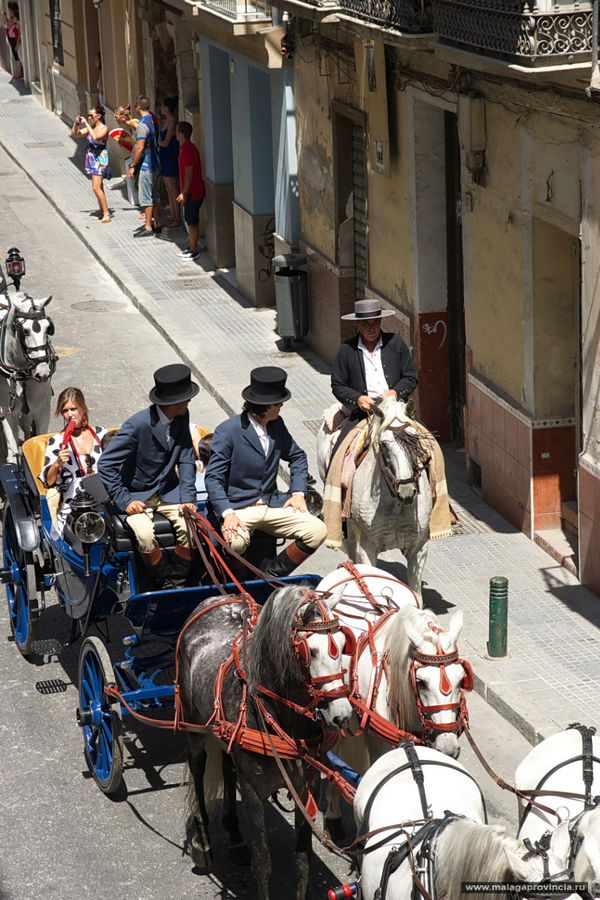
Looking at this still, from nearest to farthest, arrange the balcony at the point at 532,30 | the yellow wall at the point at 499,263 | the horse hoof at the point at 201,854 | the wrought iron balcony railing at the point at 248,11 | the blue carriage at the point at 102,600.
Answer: the horse hoof at the point at 201,854 → the blue carriage at the point at 102,600 → the balcony at the point at 532,30 → the yellow wall at the point at 499,263 → the wrought iron balcony railing at the point at 248,11

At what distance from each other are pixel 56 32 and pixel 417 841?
34522 mm

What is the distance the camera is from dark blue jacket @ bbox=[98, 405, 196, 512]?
29.8ft

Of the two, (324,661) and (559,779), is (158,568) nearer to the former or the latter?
(324,661)

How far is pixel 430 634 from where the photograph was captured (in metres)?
6.71

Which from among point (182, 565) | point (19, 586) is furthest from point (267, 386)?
point (19, 586)

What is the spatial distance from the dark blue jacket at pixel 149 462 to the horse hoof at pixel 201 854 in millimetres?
2341

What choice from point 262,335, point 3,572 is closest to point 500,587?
point 3,572

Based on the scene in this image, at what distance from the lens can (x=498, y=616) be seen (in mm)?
9883

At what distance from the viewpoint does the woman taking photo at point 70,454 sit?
32.8 feet

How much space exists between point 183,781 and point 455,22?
6.86m

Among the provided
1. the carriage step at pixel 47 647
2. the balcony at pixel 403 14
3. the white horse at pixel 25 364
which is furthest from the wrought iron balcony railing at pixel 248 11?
the carriage step at pixel 47 647

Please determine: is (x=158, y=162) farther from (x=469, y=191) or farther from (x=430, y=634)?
(x=430, y=634)

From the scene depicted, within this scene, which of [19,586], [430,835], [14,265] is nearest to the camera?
[430,835]

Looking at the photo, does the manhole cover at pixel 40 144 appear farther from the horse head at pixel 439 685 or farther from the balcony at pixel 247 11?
the horse head at pixel 439 685
